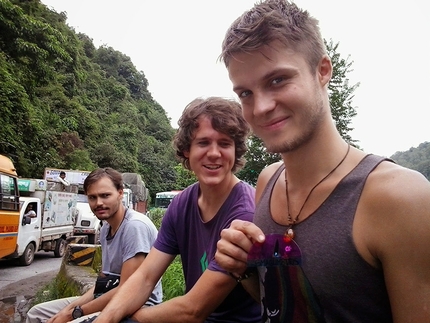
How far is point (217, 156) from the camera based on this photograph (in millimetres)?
2182

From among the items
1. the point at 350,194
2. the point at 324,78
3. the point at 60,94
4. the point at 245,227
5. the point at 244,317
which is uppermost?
the point at 60,94

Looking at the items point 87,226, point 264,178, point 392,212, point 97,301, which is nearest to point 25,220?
point 87,226

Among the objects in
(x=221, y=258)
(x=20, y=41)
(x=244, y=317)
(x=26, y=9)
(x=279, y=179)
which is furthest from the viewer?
(x=26, y=9)

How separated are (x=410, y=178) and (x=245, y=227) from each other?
21.3 inches

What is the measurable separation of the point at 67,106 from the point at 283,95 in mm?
29857

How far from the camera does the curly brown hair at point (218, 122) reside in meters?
2.21

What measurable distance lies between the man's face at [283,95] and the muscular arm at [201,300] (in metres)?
0.69

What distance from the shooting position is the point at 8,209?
356 inches

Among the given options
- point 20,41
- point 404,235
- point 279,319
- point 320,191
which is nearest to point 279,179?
point 320,191

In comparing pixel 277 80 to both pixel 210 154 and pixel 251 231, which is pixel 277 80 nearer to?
pixel 251 231

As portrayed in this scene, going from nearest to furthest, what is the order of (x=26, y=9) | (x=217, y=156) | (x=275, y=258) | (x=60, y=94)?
(x=275, y=258)
(x=217, y=156)
(x=26, y=9)
(x=60, y=94)

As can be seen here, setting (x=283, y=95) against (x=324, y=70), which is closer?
(x=283, y=95)

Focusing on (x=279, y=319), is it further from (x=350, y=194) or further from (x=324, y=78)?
(x=324, y=78)

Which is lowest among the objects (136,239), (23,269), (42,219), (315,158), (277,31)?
(23,269)
